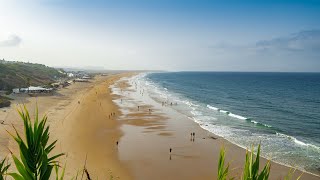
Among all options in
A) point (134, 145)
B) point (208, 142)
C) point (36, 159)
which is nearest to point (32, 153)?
point (36, 159)

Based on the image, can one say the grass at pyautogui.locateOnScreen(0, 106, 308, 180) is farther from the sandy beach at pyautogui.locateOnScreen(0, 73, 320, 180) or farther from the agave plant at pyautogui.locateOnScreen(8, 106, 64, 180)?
the sandy beach at pyautogui.locateOnScreen(0, 73, 320, 180)

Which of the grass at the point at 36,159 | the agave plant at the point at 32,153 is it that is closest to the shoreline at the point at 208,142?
the grass at the point at 36,159

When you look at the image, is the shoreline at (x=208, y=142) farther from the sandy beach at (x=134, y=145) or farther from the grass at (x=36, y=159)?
the grass at (x=36, y=159)

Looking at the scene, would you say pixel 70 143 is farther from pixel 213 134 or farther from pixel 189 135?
pixel 213 134

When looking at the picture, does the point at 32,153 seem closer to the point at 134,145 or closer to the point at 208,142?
the point at 134,145

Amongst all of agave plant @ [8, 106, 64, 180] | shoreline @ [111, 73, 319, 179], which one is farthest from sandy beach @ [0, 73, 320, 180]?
agave plant @ [8, 106, 64, 180]

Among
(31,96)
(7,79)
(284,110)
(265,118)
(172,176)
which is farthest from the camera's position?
(7,79)

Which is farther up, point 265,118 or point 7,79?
point 7,79

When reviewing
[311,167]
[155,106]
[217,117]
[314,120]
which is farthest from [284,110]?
A: [311,167]
